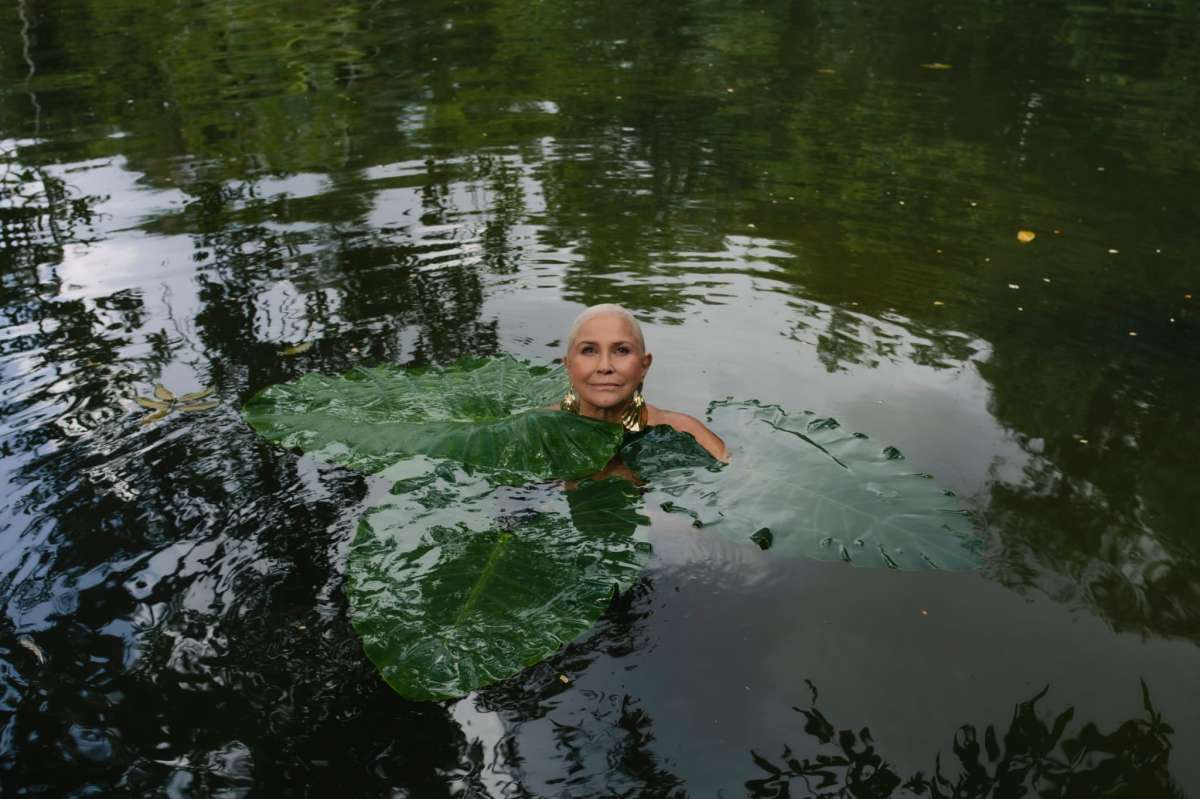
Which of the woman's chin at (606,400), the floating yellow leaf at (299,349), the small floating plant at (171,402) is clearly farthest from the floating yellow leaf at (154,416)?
the woman's chin at (606,400)

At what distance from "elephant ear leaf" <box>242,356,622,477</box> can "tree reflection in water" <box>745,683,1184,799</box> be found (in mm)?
1261

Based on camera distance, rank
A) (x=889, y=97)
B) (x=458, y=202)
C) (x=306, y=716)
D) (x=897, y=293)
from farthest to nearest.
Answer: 1. (x=889, y=97)
2. (x=458, y=202)
3. (x=897, y=293)
4. (x=306, y=716)

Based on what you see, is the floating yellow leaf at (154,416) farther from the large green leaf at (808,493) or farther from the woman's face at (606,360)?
the large green leaf at (808,493)

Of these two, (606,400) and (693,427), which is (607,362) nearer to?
(606,400)

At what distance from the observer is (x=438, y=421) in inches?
140

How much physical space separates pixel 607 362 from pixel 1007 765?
1.66 m

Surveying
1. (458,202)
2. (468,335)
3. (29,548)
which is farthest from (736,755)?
(458,202)

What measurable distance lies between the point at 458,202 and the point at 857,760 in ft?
16.0

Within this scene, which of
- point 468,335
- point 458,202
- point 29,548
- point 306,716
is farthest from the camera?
point 458,202

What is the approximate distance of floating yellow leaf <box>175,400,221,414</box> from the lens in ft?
13.1

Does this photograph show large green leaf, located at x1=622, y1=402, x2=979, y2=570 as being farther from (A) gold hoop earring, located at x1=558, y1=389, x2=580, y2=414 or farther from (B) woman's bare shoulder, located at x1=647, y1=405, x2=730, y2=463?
(A) gold hoop earring, located at x1=558, y1=389, x2=580, y2=414

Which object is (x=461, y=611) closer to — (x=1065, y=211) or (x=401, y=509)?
(x=401, y=509)

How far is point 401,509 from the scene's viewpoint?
3.14 metres

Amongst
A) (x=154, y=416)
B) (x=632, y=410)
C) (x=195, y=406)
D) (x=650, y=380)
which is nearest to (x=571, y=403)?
(x=632, y=410)
